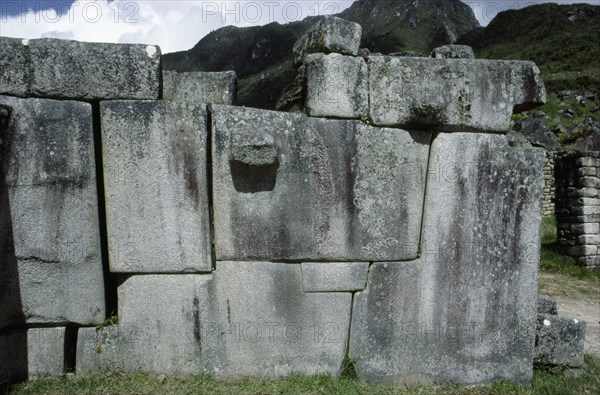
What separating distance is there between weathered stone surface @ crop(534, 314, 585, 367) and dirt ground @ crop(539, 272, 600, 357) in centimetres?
183

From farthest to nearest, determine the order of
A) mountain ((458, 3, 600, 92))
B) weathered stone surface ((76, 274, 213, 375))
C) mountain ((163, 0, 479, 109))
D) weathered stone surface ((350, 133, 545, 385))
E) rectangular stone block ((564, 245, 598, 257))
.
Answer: mountain ((163, 0, 479, 109)) → mountain ((458, 3, 600, 92)) → rectangular stone block ((564, 245, 598, 257)) → weathered stone surface ((350, 133, 545, 385)) → weathered stone surface ((76, 274, 213, 375))

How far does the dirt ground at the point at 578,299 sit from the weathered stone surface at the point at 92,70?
604cm

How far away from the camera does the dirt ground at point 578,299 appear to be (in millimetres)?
6613

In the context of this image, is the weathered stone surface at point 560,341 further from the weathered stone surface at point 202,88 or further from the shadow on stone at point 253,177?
the weathered stone surface at point 202,88

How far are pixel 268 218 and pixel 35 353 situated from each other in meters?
2.19

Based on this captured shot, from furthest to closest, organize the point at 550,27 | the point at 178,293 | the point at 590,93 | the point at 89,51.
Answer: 1. the point at 550,27
2. the point at 590,93
3. the point at 178,293
4. the point at 89,51

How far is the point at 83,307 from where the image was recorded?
3.78 metres

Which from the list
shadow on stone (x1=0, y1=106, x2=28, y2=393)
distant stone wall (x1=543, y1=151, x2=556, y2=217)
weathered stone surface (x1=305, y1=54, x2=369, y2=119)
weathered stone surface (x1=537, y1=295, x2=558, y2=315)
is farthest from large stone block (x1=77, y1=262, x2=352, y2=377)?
distant stone wall (x1=543, y1=151, x2=556, y2=217)

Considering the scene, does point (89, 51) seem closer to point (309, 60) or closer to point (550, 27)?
point (309, 60)

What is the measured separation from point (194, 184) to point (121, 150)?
2.02 feet

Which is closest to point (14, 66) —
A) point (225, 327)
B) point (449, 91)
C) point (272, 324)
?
point (225, 327)

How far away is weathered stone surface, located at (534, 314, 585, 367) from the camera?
14.3ft

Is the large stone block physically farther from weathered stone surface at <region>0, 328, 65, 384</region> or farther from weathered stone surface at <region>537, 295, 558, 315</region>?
weathered stone surface at <region>537, 295, 558, 315</region>

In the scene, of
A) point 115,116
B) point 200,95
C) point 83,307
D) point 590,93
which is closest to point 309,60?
point 200,95
